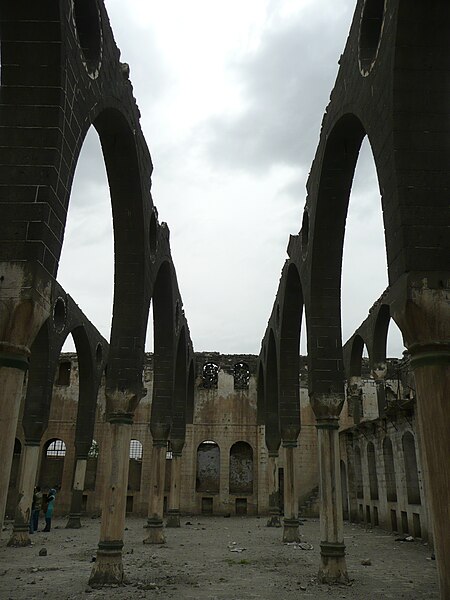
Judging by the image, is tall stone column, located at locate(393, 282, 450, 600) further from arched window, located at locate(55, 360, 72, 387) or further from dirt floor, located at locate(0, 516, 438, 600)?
arched window, located at locate(55, 360, 72, 387)

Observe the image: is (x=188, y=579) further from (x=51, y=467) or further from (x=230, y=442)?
(x=51, y=467)

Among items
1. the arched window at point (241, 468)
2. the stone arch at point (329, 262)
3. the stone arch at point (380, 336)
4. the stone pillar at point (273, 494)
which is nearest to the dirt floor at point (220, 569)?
the stone pillar at point (273, 494)

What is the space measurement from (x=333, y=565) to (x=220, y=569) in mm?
2916

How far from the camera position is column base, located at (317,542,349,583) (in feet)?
31.9

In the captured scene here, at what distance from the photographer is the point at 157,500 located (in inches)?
642

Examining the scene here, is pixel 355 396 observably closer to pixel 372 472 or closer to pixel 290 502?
pixel 372 472

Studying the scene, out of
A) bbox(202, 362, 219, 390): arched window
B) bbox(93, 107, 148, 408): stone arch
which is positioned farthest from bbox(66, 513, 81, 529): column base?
bbox(93, 107, 148, 408): stone arch

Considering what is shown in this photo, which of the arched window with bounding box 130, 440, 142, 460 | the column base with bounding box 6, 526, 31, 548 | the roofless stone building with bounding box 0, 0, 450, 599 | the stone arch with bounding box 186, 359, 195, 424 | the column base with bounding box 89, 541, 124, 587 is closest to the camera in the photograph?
the roofless stone building with bounding box 0, 0, 450, 599

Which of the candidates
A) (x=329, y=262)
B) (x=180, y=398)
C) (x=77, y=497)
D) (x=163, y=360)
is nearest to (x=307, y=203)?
(x=329, y=262)

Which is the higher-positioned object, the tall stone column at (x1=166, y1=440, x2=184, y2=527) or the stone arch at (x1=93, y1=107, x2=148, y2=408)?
the stone arch at (x1=93, y1=107, x2=148, y2=408)

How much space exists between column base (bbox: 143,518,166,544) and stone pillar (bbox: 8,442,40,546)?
3629mm

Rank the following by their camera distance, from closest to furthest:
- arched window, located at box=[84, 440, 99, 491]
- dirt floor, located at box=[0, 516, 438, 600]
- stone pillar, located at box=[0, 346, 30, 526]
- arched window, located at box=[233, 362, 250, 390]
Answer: stone pillar, located at box=[0, 346, 30, 526] < dirt floor, located at box=[0, 516, 438, 600] < arched window, located at box=[84, 440, 99, 491] < arched window, located at box=[233, 362, 250, 390]

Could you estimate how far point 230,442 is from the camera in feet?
96.0

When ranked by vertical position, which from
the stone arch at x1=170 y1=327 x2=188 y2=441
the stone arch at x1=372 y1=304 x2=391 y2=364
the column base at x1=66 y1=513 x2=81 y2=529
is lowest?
the column base at x1=66 y1=513 x2=81 y2=529
